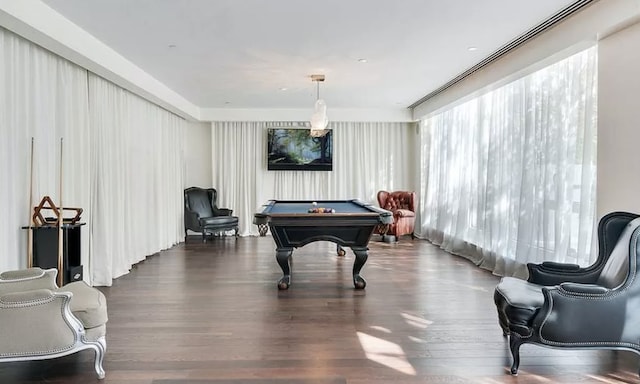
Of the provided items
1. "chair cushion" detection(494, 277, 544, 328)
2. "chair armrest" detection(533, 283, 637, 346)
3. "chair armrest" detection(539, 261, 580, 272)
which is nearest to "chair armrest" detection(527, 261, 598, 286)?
"chair armrest" detection(539, 261, 580, 272)

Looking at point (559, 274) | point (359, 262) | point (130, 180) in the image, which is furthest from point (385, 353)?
point (130, 180)

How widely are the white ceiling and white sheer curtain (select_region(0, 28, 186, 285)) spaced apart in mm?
635

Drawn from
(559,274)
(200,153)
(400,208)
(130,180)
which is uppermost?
(200,153)

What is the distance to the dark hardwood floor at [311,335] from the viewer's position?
2734 millimetres

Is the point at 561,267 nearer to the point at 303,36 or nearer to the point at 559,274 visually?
the point at 559,274

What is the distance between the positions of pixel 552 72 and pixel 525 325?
3.20m

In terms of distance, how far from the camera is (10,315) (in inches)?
99.8

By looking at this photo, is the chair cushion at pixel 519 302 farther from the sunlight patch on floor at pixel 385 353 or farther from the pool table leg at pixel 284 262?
the pool table leg at pixel 284 262

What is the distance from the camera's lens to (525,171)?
16.7 ft

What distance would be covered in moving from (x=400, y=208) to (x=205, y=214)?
421 cm

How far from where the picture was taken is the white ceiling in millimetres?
3684

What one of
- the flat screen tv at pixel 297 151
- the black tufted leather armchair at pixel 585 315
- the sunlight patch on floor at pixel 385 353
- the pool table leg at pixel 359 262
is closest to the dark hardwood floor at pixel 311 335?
the sunlight patch on floor at pixel 385 353

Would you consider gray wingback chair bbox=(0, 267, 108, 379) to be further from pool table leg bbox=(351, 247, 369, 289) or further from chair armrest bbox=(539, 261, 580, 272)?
chair armrest bbox=(539, 261, 580, 272)

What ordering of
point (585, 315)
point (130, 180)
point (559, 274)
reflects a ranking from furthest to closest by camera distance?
1. point (130, 180)
2. point (559, 274)
3. point (585, 315)
